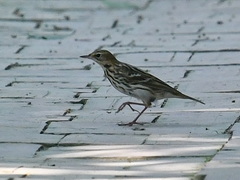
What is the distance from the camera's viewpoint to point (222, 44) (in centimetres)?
1285

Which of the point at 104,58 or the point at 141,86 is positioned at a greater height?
the point at 104,58

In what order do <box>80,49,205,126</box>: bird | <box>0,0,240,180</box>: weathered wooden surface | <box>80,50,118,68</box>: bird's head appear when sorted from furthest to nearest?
<box>80,50,118,68</box>: bird's head, <box>80,49,205,126</box>: bird, <box>0,0,240,180</box>: weathered wooden surface

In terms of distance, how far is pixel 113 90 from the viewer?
A: 10.4 metres

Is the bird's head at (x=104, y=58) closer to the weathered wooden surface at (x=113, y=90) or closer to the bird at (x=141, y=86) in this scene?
the bird at (x=141, y=86)

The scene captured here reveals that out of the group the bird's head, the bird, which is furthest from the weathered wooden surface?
the bird's head

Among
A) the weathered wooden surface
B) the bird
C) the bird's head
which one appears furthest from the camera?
the bird's head

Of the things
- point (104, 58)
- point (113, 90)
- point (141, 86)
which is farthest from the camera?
point (113, 90)

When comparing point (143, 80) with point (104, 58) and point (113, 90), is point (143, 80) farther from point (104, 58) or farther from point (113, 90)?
point (113, 90)

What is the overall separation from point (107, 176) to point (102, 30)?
757cm

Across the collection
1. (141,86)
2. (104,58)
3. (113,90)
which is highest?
(113,90)

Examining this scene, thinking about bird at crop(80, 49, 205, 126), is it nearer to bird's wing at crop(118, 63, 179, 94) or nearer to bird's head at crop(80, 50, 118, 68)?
bird's wing at crop(118, 63, 179, 94)

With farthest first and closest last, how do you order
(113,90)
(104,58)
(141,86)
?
(113,90) < (104,58) < (141,86)

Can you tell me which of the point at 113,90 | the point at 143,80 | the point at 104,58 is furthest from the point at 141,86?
the point at 113,90

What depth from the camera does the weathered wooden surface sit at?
7305 mm
